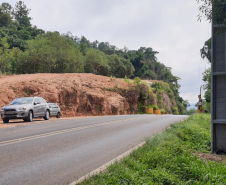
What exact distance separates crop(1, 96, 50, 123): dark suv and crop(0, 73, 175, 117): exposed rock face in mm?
6116

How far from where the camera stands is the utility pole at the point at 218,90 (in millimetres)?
8531

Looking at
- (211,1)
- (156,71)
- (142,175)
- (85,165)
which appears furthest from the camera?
(156,71)

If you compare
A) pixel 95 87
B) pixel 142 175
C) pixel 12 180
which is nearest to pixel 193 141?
pixel 142 175

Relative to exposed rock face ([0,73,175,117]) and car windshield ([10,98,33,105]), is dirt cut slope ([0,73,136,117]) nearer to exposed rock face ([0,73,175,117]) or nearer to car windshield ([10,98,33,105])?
exposed rock face ([0,73,175,117])

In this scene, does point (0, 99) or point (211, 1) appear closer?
point (211, 1)

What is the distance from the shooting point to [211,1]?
7.71 m

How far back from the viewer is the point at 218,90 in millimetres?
8609

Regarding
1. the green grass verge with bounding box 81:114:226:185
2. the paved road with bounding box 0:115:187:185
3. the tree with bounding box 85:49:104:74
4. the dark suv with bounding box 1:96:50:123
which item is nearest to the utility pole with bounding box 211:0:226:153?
the green grass verge with bounding box 81:114:226:185

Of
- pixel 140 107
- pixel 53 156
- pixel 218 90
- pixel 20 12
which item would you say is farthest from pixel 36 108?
pixel 20 12

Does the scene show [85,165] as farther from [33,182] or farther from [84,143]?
[84,143]

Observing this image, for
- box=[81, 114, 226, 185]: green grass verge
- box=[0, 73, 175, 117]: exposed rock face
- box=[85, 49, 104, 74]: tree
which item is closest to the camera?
box=[81, 114, 226, 185]: green grass verge

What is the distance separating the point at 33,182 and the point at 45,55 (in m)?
39.0

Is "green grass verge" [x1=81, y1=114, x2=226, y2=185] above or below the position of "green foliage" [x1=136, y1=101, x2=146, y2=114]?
below

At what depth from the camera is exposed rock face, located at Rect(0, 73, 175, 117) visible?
27.3 meters
